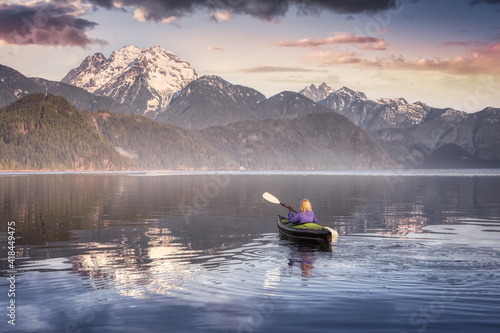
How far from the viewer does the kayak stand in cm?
3457

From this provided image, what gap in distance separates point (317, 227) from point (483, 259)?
33.9 feet

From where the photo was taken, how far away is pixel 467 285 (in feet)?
77.6

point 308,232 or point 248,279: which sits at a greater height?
point 308,232

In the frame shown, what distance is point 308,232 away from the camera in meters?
36.2

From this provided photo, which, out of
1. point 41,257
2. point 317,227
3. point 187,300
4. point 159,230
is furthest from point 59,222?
point 187,300

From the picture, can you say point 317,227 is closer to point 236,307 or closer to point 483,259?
point 483,259

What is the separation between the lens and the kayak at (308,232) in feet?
113

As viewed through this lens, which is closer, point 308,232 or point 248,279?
point 248,279

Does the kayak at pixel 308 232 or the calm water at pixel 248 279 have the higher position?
the kayak at pixel 308 232

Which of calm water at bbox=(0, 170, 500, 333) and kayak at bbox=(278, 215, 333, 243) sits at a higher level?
kayak at bbox=(278, 215, 333, 243)

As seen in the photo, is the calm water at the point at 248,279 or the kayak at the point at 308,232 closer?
the calm water at the point at 248,279

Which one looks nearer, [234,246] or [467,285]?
[467,285]

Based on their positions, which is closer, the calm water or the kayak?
the calm water

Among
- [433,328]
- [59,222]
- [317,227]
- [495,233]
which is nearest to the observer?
[433,328]
